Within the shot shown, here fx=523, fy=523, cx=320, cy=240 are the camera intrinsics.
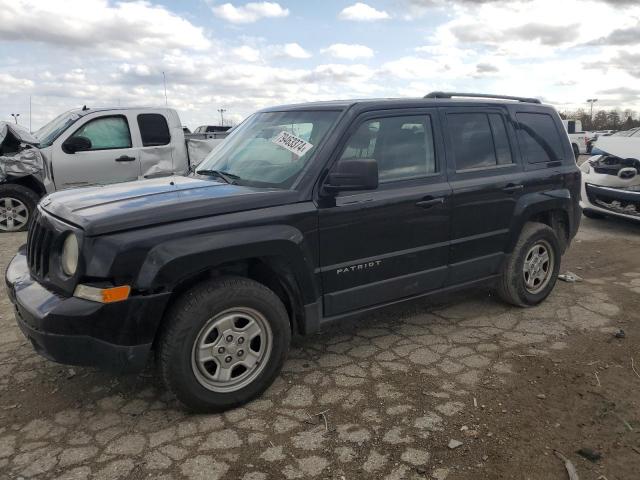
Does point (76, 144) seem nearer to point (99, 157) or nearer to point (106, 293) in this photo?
point (99, 157)

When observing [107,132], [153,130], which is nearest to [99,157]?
[107,132]

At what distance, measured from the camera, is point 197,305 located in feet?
9.43

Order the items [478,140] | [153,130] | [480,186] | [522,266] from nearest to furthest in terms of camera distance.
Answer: [480,186] < [478,140] < [522,266] < [153,130]

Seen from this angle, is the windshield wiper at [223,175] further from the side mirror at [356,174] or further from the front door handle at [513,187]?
the front door handle at [513,187]

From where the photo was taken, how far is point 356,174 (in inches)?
124

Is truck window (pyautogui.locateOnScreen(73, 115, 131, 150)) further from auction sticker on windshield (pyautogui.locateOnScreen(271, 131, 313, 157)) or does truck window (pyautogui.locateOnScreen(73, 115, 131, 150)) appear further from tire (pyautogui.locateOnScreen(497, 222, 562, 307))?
tire (pyautogui.locateOnScreen(497, 222, 562, 307))

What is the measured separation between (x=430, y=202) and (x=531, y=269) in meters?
1.57

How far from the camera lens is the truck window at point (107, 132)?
825cm

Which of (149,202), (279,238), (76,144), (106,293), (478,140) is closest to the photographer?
(106,293)

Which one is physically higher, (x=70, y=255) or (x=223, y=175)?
(x=223, y=175)

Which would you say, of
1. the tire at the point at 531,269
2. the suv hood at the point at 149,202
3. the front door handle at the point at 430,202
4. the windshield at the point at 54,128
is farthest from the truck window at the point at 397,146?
the windshield at the point at 54,128

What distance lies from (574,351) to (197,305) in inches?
110

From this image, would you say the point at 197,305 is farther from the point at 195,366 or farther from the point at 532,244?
the point at 532,244

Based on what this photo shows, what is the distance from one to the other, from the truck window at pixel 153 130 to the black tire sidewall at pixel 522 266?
6259mm
